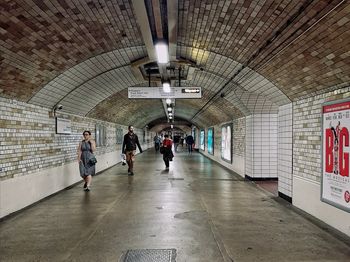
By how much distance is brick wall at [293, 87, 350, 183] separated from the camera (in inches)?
219

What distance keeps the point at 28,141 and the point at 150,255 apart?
4.14 metres

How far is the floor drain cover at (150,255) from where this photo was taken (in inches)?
145

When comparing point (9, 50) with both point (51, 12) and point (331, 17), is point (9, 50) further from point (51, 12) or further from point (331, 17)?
point (331, 17)

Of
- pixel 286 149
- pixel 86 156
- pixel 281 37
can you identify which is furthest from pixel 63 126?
pixel 281 37

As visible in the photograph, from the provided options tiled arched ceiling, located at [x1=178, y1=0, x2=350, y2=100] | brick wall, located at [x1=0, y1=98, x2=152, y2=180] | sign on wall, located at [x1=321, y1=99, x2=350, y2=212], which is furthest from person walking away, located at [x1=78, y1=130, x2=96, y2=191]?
Answer: sign on wall, located at [x1=321, y1=99, x2=350, y2=212]

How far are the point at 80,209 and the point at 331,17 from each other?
5.31m

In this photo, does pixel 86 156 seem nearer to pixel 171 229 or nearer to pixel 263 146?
pixel 171 229

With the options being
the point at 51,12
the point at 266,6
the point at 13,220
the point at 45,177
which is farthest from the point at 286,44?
the point at 45,177

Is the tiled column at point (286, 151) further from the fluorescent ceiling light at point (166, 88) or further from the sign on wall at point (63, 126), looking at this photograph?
the sign on wall at point (63, 126)

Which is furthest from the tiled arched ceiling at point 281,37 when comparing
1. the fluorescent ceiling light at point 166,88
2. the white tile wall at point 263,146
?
the white tile wall at point 263,146

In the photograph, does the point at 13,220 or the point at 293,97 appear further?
the point at 293,97

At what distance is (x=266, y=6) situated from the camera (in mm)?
3975

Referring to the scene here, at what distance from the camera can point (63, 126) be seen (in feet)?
28.5

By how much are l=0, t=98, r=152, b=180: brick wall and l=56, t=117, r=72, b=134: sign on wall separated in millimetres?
131
